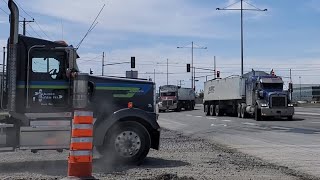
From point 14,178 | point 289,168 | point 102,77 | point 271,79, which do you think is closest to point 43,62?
point 102,77

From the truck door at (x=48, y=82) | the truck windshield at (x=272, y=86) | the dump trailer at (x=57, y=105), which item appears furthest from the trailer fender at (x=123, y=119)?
the truck windshield at (x=272, y=86)

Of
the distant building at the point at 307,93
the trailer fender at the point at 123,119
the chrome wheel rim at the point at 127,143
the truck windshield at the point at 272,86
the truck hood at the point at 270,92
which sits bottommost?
the chrome wheel rim at the point at 127,143

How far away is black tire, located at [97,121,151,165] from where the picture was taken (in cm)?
1095

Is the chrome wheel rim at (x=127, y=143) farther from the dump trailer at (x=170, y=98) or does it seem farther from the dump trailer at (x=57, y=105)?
the dump trailer at (x=170, y=98)

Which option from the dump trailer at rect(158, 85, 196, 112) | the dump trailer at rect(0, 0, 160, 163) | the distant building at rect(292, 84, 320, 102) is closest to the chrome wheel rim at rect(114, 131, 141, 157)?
the dump trailer at rect(0, 0, 160, 163)

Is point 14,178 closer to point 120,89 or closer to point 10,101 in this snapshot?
point 10,101

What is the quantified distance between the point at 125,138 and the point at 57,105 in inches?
68.4

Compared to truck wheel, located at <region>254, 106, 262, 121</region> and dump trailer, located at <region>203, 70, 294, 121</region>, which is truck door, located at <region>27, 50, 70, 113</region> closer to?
dump trailer, located at <region>203, 70, 294, 121</region>

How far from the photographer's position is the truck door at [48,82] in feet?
35.2

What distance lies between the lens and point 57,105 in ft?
35.6

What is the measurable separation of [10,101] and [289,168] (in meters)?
6.43

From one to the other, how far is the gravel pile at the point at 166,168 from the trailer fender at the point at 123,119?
714 mm

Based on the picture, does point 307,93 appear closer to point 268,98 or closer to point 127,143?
point 268,98

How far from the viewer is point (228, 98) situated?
4425cm
